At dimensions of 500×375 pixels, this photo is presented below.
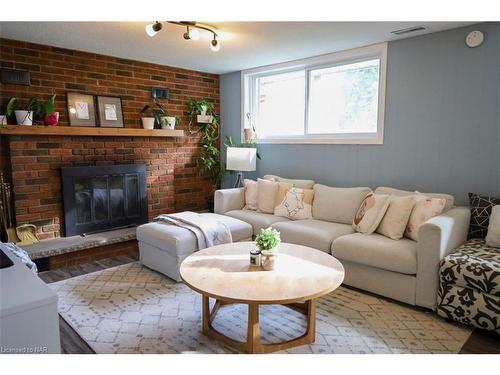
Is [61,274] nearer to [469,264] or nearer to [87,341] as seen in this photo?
[87,341]

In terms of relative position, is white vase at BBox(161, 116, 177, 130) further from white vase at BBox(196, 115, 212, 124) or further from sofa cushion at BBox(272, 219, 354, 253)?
sofa cushion at BBox(272, 219, 354, 253)

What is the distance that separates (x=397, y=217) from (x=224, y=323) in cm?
163

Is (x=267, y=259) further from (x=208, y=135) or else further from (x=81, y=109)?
(x=208, y=135)

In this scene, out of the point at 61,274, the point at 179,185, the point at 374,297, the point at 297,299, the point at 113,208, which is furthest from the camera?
the point at 179,185

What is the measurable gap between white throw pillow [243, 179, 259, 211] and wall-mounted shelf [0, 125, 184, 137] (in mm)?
1229

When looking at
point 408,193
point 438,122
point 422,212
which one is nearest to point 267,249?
point 422,212

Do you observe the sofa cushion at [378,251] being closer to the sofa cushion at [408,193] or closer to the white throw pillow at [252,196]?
the sofa cushion at [408,193]

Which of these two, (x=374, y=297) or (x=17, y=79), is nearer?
(x=374, y=297)

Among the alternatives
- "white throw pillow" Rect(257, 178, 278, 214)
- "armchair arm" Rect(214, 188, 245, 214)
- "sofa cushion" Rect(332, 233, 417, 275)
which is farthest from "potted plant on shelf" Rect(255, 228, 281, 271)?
"armchair arm" Rect(214, 188, 245, 214)

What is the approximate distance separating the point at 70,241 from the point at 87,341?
1773 mm

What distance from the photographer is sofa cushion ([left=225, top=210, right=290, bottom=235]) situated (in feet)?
12.0

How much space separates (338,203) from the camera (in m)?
3.54
